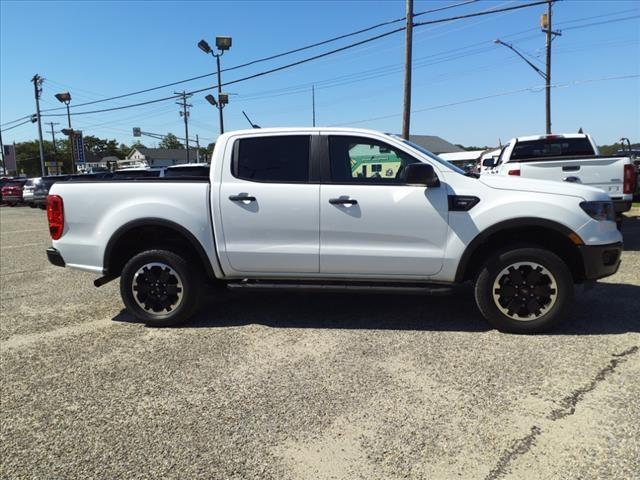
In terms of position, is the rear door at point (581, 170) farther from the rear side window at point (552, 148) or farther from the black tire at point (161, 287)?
the black tire at point (161, 287)

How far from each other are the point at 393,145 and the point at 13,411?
362 centimetres

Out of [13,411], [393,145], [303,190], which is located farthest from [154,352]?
[393,145]

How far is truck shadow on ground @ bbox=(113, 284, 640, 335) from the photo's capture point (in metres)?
4.63

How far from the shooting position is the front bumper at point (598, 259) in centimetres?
421

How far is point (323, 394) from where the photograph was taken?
11.0 ft

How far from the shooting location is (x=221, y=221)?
461 centimetres

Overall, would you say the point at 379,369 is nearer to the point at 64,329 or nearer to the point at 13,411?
the point at 13,411

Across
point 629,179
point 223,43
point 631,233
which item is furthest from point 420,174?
point 223,43

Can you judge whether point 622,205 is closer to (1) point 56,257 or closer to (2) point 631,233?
(2) point 631,233

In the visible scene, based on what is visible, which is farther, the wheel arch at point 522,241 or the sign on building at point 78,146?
the sign on building at point 78,146

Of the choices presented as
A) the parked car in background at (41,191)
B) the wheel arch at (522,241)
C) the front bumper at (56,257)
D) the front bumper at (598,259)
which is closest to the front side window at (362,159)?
the wheel arch at (522,241)

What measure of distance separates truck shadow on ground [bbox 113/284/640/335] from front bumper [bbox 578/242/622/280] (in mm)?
558

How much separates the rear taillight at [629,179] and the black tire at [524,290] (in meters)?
4.41

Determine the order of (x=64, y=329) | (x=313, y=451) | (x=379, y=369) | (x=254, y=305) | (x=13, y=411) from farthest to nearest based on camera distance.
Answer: (x=254, y=305)
(x=64, y=329)
(x=379, y=369)
(x=13, y=411)
(x=313, y=451)
